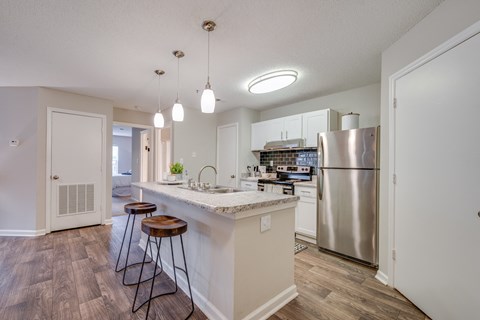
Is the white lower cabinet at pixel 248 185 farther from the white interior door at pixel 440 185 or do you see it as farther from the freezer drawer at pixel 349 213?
the white interior door at pixel 440 185

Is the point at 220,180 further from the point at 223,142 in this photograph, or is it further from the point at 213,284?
the point at 213,284

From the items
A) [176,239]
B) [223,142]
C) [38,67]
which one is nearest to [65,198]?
[38,67]

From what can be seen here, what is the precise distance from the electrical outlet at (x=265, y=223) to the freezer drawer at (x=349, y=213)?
1499mm

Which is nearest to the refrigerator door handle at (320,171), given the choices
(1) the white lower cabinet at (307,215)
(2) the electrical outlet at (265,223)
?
(1) the white lower cabinet at (307,215)

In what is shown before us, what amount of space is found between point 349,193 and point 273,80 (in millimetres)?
1750

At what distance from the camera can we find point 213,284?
165 cm

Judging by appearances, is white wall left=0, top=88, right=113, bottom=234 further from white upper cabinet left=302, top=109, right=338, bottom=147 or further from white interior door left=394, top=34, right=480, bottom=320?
white interior door left=394, top=34, right=480, bottom=320

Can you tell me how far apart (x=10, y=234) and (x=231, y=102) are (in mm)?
4324

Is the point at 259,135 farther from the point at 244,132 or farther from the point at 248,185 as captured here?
the point at 248,185

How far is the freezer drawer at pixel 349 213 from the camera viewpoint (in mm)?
2463

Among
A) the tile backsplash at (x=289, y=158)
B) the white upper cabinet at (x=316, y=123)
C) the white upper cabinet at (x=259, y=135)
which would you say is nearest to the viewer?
the white upper cabinet at (x=316, y=123)

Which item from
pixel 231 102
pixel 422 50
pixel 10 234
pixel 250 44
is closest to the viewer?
pixel 422 50

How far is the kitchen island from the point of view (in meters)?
1.48

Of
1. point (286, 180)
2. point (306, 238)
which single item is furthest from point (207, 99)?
point (306, 238)
